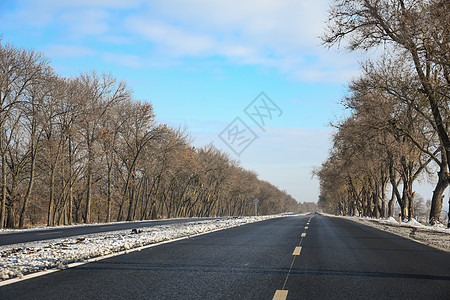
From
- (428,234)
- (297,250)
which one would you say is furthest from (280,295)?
(428,234)

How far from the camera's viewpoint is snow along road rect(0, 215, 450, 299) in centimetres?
545

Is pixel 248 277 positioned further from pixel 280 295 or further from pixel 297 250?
pixel 297 250

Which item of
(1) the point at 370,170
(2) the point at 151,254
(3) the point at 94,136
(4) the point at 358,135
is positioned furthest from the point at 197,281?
(1) the point at 370,170

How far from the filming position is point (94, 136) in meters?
41.8

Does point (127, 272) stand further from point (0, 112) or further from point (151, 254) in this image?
point (0, 112)

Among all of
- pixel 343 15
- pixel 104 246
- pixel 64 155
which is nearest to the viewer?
pixel 104 246

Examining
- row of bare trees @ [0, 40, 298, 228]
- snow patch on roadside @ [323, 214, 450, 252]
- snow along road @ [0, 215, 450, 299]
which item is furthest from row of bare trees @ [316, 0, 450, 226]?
row of bare trees @ [0, 40, 298, 228]

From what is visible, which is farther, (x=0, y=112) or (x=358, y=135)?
(x=0, y=112)

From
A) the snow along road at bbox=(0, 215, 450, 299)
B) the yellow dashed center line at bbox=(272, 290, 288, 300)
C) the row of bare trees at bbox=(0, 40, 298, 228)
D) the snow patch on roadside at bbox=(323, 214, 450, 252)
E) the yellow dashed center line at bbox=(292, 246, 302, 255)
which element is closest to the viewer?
the yellow dashed center line at bbox=(272, 290, 288, 300)

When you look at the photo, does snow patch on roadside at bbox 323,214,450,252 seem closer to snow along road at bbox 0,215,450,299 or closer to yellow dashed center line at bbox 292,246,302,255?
snow along road at bbox 0,215,450,299

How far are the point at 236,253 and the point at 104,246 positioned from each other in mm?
3805

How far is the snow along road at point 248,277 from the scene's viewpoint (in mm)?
5445

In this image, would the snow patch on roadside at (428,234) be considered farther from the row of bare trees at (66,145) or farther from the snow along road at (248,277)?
the row of bare trees at (66,145)

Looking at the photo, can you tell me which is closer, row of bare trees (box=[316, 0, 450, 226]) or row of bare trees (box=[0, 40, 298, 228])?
row of bare trees (box=[316, 0, 450, 226])
